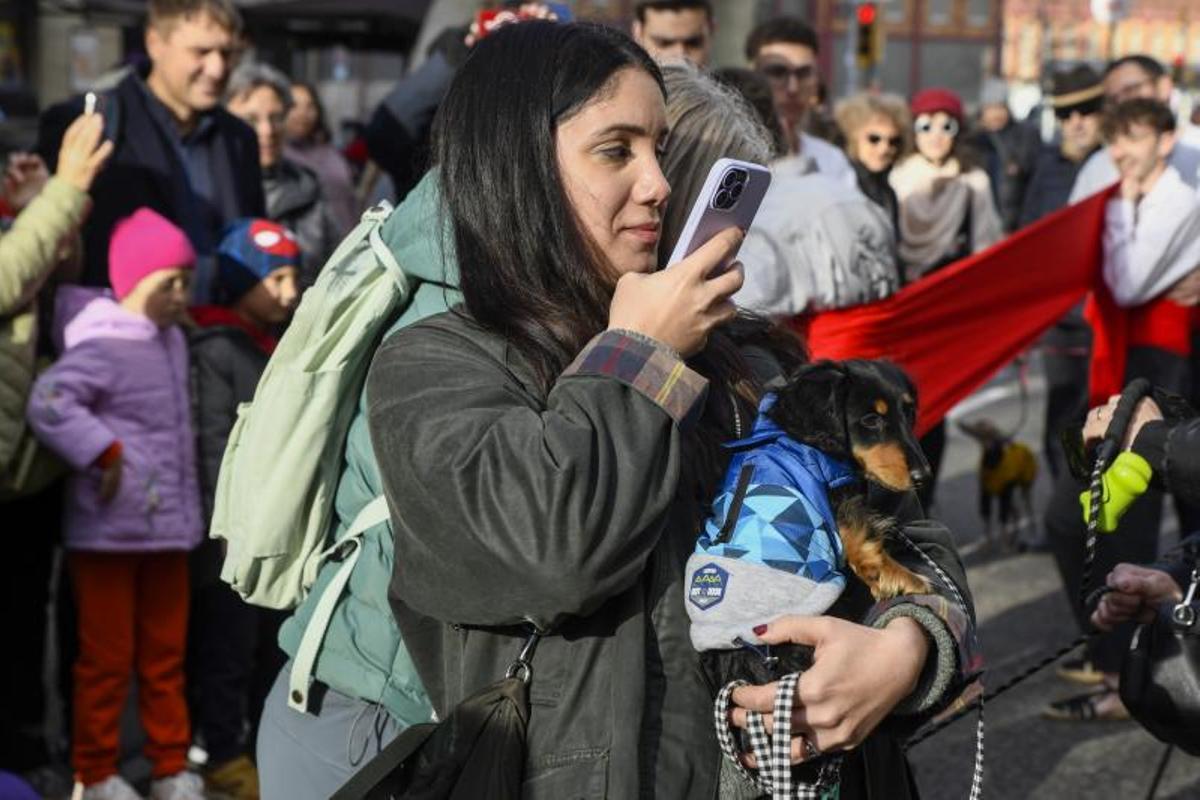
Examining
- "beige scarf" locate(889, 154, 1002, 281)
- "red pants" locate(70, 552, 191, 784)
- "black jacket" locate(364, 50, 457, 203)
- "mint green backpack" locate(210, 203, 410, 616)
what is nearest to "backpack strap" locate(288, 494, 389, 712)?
"mint green backpack" locate(210, 203, 410, 616)

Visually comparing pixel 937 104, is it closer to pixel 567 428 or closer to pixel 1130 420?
pixel 1130 420

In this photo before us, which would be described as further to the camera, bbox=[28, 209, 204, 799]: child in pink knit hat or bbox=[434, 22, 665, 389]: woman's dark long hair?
bbox=[28, 209, 204, 799]: child in pink knit hat

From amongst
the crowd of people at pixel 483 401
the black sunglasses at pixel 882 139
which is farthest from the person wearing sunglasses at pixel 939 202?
the crowd of people at pixel 483 401

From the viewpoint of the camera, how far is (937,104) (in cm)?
887

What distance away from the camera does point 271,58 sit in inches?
864

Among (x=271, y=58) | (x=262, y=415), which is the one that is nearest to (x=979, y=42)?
(x=271, y=58)

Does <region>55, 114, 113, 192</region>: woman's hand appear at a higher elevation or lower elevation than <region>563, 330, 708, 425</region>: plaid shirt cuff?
lower

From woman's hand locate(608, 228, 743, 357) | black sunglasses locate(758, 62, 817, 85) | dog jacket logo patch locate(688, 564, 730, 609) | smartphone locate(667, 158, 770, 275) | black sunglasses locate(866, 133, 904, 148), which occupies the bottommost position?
black sunglasses locate(866, 133, 904, 148)

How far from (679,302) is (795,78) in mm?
5115

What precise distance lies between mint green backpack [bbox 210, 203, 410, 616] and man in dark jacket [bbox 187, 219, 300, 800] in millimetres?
2633

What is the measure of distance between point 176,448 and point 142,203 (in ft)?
2.66

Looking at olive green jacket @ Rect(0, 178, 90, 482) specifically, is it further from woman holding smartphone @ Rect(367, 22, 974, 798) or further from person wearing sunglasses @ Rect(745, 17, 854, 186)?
woman holding smartphone @ Rect(367, 22, 974, 798)

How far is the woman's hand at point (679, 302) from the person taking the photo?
210 cm

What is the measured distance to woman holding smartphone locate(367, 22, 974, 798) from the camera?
79.3 inches
